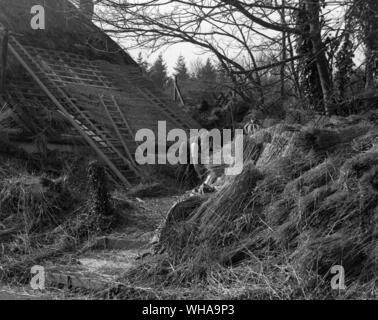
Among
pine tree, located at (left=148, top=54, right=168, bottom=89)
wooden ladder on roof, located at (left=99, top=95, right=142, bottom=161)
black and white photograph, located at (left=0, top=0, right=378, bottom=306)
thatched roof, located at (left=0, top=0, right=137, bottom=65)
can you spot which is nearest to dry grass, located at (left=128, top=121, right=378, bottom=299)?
black and white photograph, located at (left=0, top=0, right=378, bottom=306)

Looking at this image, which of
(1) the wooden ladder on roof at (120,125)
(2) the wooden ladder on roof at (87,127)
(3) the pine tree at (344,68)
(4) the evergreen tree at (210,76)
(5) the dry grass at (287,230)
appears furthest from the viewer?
(1) the wooden ladder on roof at (120,125)

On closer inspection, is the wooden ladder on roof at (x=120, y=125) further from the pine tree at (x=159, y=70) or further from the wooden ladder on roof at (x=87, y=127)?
the pine tree at (x=159, y=70)

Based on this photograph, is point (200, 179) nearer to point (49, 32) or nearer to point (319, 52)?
point (319, 52)

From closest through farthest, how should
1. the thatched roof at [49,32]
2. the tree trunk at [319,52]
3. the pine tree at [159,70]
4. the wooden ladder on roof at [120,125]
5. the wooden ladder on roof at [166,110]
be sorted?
1. the tree trunk at [319,52]
2. the wooden ladder on roof at [120,125]
3. the wooden ladder on roof at [166,110]
4. the thatched roof at [49,32]
5. the pine tree at [159,70]

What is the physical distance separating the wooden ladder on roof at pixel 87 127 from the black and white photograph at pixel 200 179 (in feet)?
0.14

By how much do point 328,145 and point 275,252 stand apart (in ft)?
5.48

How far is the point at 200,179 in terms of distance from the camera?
1106cm

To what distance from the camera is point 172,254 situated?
7.04m

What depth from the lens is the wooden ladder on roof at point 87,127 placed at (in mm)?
13297

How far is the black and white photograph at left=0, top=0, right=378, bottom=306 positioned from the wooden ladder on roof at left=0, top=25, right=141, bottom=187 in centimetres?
4

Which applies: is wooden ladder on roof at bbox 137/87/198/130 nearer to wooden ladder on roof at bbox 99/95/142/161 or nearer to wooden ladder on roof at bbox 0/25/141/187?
wooden ladder on roof at bbox 99/95/142/161

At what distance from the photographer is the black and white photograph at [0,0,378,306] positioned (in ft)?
20.1

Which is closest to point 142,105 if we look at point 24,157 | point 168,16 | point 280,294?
point 24,157

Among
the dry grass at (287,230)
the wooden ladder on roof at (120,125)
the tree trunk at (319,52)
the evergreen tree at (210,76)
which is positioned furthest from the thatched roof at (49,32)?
the dry grass at (287,230)
